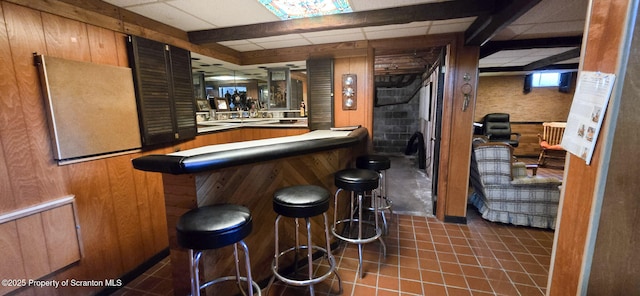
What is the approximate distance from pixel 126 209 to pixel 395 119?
673cm

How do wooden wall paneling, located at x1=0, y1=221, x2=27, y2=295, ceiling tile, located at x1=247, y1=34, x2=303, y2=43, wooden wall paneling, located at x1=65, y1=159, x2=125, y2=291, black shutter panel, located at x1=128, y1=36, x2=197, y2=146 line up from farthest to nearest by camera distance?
ceiling tile, located at x1=247, y1=34, x2=303, y2=43 < black shutter panel, located at x1=128, y1=36, x2=197, y2=146 < wooden wall paneling, located at x1=65, y1=159, x2=125, y2=291 < wooden wall paneling, located at x1=0, y1=221, x2=27, y2=295

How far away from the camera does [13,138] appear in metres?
1.52

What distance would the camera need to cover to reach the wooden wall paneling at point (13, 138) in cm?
148

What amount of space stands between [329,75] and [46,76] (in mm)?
2671

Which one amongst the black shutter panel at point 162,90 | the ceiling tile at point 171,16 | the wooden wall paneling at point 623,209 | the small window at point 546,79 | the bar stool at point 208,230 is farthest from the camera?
the small window at point 546,79

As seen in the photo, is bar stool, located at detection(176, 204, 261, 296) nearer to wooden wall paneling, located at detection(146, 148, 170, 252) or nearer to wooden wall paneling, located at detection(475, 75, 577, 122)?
wooden wall paneling, located at detection(146, 148, 170, 252)

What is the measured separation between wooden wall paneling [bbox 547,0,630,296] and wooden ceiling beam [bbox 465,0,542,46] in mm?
929

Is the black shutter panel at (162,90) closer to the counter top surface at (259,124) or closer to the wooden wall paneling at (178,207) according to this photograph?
the counter top surface at (259,124)

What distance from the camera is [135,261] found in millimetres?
2221

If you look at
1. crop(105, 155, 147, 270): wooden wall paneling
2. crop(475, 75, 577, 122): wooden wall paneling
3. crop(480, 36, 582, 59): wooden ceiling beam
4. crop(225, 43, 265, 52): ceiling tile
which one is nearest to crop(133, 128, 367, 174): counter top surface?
crop(105, 155, 147, 270): wooden wall paneling

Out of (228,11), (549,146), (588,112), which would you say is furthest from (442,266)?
(549,146)

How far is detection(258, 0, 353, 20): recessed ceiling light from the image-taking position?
211cm

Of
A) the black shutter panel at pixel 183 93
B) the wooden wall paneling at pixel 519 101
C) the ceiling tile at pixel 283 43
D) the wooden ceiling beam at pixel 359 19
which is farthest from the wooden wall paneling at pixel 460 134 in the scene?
the wooden wall paneling at pixel 519 101

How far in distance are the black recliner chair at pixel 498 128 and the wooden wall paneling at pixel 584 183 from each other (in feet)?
19.2
